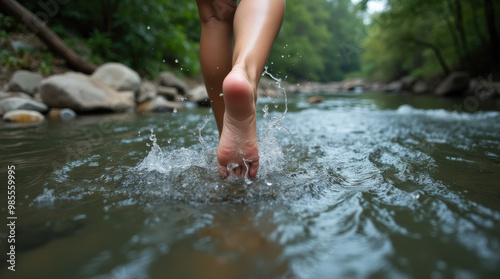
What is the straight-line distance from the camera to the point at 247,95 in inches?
39.9

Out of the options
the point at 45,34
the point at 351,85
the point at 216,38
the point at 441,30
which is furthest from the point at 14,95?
the point at 351,85

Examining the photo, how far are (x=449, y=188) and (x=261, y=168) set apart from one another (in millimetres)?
704

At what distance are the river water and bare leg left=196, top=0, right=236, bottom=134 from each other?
427 mm

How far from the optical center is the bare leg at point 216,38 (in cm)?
138

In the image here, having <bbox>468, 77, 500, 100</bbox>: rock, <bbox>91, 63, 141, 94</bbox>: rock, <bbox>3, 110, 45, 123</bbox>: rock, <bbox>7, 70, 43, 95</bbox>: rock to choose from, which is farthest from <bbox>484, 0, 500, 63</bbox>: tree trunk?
<bbox>7, 70, 43, 95</bbox>: rock

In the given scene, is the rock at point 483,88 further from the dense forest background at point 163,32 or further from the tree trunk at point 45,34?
the tree trunk at point 45,34

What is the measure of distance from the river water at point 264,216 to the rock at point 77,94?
3029 mm

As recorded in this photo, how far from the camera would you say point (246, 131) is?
1111 mm

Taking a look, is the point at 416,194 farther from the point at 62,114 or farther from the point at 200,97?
the point at 200,97

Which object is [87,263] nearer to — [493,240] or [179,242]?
[179,242]

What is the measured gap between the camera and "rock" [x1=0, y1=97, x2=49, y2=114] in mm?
3691

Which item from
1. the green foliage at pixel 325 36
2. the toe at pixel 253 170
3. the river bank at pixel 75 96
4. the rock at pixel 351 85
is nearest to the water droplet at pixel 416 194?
the toe at pixel 253 170

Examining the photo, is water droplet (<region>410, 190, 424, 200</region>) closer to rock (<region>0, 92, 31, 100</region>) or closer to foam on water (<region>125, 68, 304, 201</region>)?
foam on water (<region>125, 68, 304, 201</region>)

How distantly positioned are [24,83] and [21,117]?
5.71ft
